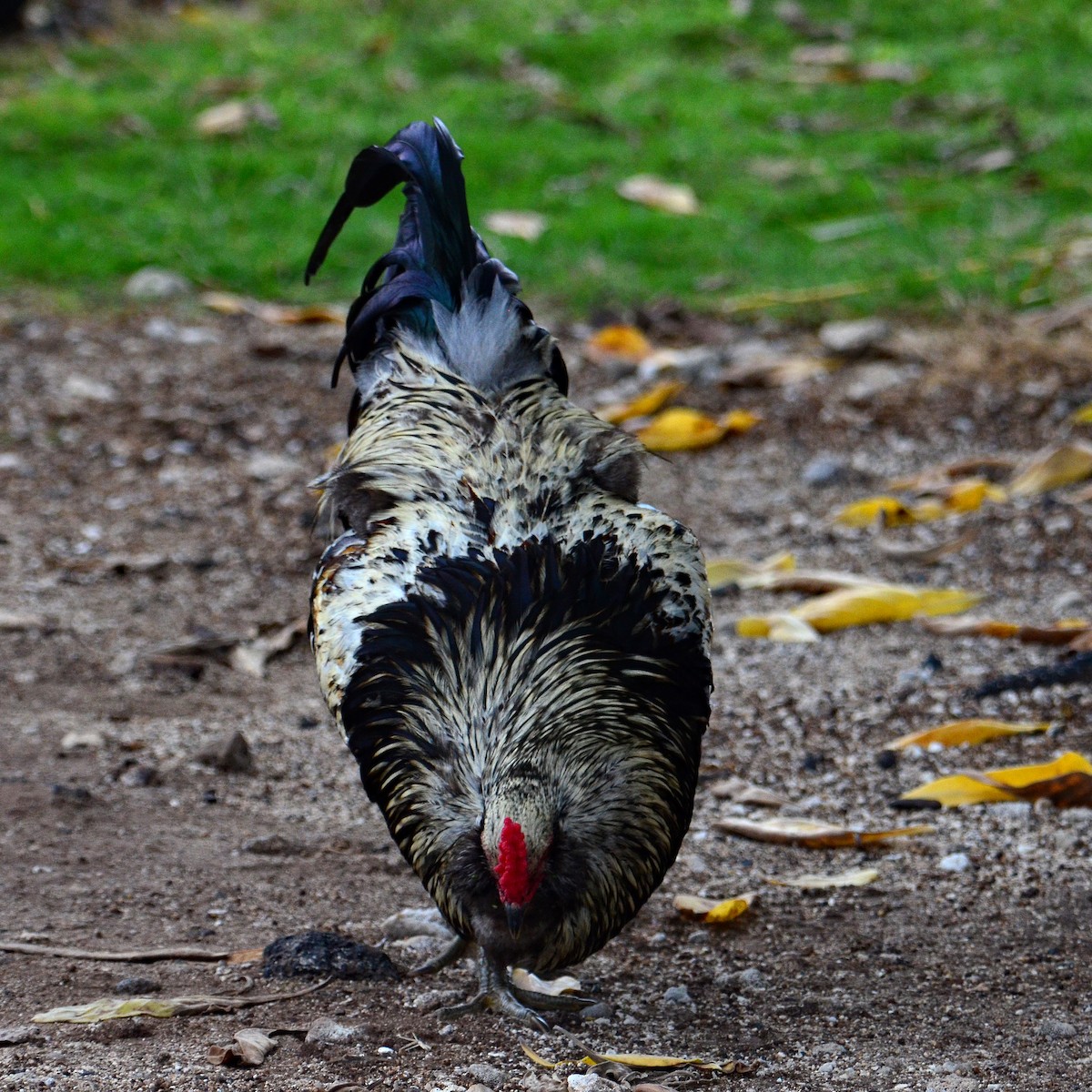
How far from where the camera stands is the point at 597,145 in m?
9.47

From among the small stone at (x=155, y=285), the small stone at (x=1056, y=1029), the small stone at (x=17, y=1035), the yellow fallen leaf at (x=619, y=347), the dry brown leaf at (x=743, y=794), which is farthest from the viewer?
the small stone at (x=155, y=285)

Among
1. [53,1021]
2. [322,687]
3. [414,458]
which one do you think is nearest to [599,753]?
[322,687]

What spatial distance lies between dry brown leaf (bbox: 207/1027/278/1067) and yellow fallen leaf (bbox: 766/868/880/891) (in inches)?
52.9

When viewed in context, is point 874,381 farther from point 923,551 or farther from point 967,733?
point 967,733

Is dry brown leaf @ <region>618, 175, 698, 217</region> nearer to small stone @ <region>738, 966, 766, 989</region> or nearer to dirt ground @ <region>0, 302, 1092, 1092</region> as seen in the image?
dirt ground @ <region>0, 302, 1092, 1092</region>

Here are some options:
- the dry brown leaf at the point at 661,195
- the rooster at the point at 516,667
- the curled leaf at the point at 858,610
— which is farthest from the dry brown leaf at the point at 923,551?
the dry brown leaf at the point at 661,195

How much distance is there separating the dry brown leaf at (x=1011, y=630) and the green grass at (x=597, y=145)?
8.96 ft

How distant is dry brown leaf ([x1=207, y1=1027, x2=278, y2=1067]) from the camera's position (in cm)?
278

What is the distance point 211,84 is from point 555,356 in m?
6.93

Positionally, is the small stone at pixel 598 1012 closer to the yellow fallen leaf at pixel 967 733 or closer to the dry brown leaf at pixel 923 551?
the yellow fallen leaf at pixel 967 733

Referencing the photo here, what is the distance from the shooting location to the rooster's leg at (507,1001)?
3.09 m

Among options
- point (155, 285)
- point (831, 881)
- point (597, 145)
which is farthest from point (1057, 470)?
point (597, 145)

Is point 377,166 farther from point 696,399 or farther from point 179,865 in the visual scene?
point 696,399

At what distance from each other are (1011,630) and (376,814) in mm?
1991
